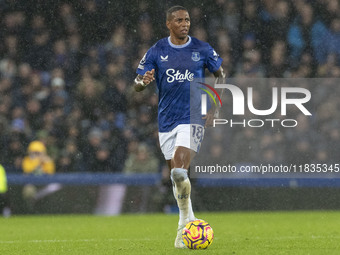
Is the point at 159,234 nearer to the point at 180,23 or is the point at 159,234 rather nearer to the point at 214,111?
the point at 214,111

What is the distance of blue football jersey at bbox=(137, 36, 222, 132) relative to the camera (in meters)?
7.02

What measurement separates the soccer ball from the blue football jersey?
98 centimetres

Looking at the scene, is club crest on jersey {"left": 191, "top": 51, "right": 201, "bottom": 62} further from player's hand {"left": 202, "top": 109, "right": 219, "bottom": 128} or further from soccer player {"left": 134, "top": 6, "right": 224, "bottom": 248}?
player's hand {"left": 202, "top": 109, "right": 219, "bottom": 128}

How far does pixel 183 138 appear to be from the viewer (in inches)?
269

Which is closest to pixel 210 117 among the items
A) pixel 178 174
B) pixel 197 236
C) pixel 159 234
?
pixel 178 174

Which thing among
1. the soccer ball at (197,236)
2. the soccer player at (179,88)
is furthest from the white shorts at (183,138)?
the soccer ball at (197,236)

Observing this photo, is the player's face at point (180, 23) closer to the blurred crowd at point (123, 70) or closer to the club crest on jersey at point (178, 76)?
the club crest on jersey at point (178, 76)

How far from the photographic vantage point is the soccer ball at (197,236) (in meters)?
6.53

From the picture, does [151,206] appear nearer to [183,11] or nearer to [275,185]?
[275,185]

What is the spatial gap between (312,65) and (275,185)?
3637 millimetres

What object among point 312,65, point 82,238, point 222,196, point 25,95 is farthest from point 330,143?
point 82,238

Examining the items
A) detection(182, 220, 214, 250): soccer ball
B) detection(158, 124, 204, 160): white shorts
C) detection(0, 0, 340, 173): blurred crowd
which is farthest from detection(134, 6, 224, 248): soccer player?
detection(0, 0, 340, 173): blurred crowd

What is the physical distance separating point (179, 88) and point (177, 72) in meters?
0.15

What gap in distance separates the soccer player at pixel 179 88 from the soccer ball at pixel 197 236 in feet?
0.77
